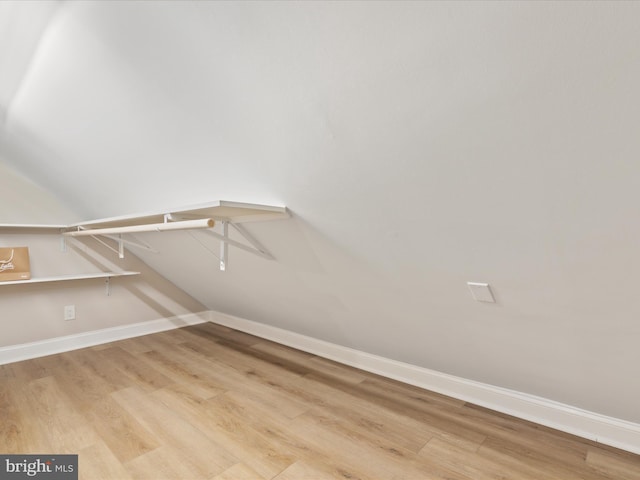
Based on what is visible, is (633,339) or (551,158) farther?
(633,339)

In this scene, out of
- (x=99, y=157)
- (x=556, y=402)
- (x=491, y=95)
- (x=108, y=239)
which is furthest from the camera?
(x=108, y=239)

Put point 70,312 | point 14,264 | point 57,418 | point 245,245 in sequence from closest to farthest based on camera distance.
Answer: point 57,418
point 245,245
point 14,264
point 70,312

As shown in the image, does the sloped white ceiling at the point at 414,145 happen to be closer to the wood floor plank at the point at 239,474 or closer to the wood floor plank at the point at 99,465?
the wood floor plank at the point at 239,474

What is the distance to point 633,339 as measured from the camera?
3.98 ft

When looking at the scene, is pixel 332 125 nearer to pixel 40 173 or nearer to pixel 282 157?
pixel 282 157

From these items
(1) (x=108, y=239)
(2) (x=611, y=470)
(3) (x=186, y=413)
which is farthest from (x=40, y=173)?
(2) (x=611, y=470)

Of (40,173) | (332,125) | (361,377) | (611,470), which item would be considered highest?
(40,173)

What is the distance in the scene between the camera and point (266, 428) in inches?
69.3

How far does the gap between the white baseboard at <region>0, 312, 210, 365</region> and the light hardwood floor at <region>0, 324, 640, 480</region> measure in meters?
0.20

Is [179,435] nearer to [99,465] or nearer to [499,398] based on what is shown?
[99,465]

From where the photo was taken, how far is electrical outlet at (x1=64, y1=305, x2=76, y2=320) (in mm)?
2920

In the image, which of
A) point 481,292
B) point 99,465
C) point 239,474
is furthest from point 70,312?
point 481,292

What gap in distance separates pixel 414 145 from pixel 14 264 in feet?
9.90

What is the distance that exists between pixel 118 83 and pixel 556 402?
95.8 inches
